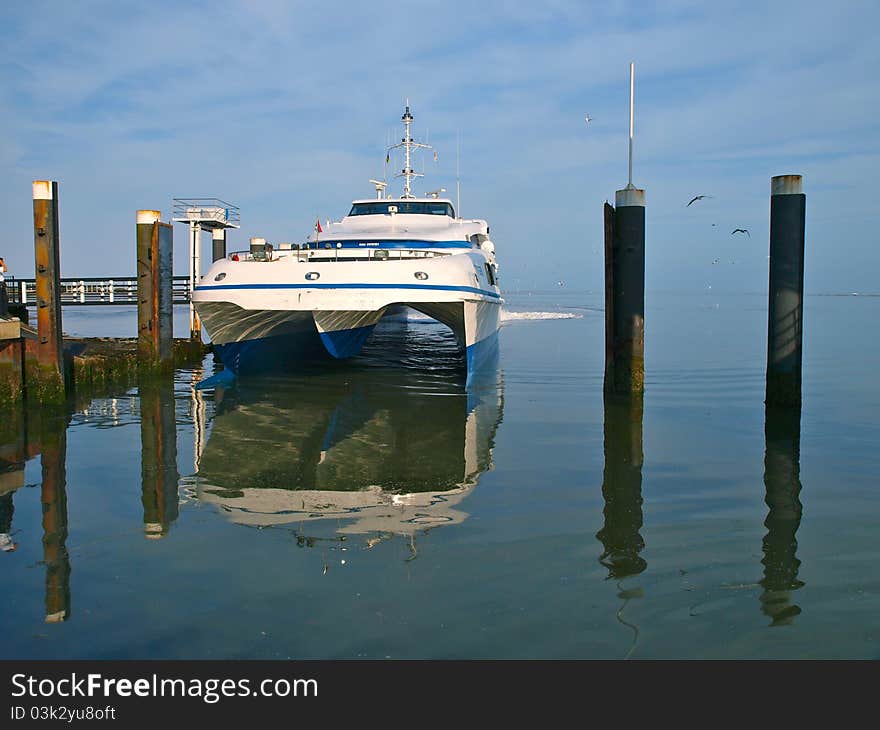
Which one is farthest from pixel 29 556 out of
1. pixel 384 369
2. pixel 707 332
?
pixel 707 332

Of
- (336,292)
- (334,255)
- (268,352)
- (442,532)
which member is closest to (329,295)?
(336,292)

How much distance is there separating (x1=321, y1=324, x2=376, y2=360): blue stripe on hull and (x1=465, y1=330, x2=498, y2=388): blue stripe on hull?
277cm

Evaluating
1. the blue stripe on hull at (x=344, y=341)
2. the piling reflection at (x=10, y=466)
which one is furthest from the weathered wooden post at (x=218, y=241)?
the piling reflection at (x=10, y=466)

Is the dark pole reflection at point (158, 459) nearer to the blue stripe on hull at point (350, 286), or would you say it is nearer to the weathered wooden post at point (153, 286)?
the weathered wooden post at point (153, 286)

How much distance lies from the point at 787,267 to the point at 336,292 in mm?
6673

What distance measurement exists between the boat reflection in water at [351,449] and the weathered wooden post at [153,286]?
1.66 m

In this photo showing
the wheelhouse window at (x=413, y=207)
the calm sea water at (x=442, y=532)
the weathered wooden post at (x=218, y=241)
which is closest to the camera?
the calm sea water at (x=442, y=532)

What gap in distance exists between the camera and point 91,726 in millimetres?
3596

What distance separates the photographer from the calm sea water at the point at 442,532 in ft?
14.0

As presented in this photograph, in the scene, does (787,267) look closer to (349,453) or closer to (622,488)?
(622,488)

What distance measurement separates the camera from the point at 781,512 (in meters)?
6.53

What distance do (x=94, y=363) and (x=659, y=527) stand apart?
10543mm

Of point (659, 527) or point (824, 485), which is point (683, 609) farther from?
point (824, 485)

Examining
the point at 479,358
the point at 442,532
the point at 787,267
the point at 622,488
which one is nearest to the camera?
the point at 442,532
